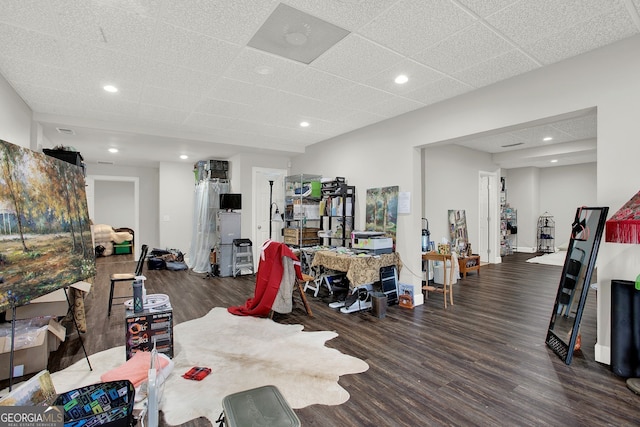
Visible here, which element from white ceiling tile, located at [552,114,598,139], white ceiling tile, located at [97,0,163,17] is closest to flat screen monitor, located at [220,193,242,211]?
white ceiling tile, located at [97,0,163,17]

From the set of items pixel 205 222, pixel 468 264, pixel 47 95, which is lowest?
pixel 468 264

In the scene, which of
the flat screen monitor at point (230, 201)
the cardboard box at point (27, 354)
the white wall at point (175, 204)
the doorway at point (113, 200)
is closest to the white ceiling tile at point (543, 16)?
the cardboard box at point (27, 354)

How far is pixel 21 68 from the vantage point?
9.86 feet

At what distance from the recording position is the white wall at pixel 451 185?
5945 mm

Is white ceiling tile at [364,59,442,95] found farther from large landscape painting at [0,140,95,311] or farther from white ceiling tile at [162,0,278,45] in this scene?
large landscape painting at [0,140,95,311]

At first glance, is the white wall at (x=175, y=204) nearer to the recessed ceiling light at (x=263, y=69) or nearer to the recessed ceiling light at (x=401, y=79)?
the recessed ceiling light at (x=263, y=69)

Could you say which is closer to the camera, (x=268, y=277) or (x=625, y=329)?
(x=625, y=329)

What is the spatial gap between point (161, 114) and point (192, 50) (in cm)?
206

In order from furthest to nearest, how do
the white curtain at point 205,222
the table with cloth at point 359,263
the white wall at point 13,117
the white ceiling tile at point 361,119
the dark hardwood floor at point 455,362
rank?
the white curtain at point 205,222, the white ceiling tile at point 361,119, the table with cloth at point 359,263, the white wall at point 13,117, the dark hardwood floor at point 455,362

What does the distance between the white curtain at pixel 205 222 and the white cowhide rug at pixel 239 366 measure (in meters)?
3.38

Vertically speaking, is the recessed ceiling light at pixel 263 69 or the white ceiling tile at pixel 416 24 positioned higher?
the recessed ceiling light at pixel 263 69

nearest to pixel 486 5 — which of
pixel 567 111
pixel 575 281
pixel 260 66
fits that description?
pixel 567 111

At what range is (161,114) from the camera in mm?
4445

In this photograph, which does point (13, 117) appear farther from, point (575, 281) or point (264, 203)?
point (575, 281)
